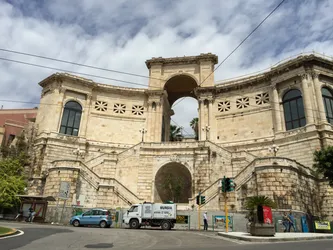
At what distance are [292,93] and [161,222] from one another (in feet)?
73.0

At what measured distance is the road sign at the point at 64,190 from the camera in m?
21.0

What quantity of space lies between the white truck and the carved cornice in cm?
2551

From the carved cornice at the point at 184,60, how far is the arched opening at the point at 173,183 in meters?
17.2

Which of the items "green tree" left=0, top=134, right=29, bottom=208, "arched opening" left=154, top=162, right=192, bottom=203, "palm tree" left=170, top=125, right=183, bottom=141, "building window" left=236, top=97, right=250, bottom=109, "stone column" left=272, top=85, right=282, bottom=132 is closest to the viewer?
"green tree" left=0, top=134, right=29, bottom=208

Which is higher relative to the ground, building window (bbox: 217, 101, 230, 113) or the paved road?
building window (bbox: 217, 101, 230, 113)

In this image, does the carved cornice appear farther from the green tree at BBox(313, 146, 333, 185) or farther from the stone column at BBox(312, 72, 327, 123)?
the green tree at BBox(313, 146, 333, 185)

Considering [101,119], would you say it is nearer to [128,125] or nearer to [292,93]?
[128,125]

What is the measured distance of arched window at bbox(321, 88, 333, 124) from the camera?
2931 centimetres

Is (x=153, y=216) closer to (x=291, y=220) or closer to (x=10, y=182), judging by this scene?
(x=291, y=220)

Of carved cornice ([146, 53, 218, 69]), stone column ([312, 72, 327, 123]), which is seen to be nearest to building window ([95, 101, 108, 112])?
carved cornice ([146, 53, 218, 69])

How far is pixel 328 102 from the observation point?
30.0 m

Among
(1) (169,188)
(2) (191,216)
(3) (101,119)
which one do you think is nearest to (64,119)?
(3) (101,119)

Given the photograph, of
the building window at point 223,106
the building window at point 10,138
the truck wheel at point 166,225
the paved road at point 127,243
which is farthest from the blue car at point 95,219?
the building window at point 10,138

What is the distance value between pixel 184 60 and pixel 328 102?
19.5m
